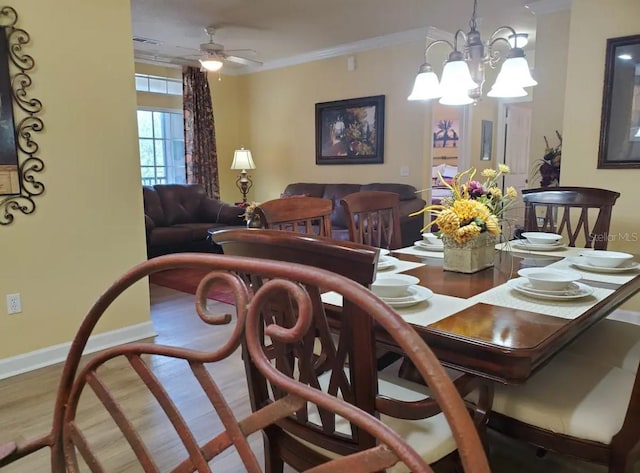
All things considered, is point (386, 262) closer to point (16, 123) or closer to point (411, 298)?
point (411, 298)

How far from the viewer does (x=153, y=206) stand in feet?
19.2

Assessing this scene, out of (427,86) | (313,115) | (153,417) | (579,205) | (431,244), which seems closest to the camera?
(153,417)

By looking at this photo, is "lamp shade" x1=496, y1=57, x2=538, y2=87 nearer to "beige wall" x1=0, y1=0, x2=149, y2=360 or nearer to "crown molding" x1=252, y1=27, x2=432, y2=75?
"beige wall" x1=0, y1=0, x2=149, y2=360

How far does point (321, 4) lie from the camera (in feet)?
14.7

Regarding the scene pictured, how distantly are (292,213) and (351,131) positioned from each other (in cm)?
423

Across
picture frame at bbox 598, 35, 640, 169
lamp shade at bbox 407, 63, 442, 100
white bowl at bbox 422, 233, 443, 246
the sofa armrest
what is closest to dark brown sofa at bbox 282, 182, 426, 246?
the sofa armrest

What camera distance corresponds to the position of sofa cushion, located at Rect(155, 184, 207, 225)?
6008 mm

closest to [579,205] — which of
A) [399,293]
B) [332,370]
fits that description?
[399,293]

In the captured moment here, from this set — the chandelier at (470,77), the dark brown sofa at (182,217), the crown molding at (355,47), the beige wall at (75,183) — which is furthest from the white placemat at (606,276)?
the dark brown sofa at (182,217)

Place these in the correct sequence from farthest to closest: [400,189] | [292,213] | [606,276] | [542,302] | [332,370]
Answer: [400,189] < [292,213] < [606,276] < [542,302] < [332,370]

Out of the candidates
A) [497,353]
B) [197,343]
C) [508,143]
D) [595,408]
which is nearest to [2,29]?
[197,343]

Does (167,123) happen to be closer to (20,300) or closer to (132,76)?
(132,76)

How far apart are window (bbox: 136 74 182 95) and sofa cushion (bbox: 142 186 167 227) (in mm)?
1525

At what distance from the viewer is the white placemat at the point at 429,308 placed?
53.9 inches
